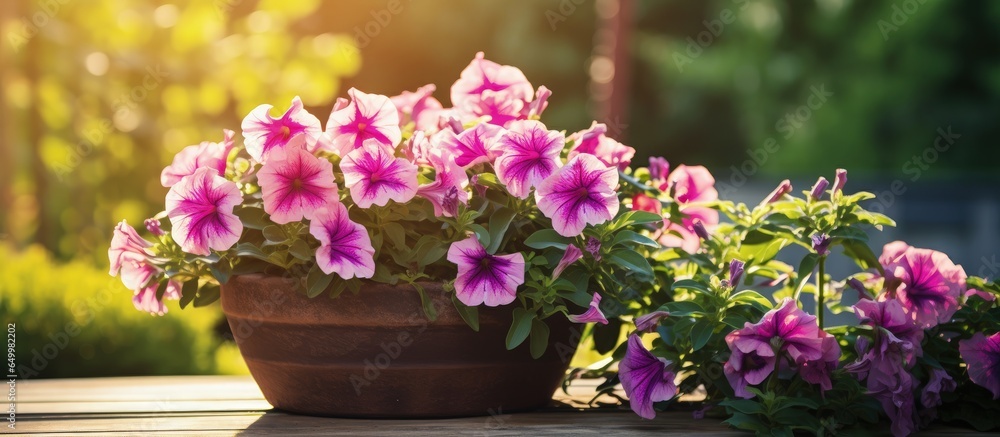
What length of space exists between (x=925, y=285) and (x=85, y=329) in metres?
3.00

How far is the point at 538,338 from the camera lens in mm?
1188

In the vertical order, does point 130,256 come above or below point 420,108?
below

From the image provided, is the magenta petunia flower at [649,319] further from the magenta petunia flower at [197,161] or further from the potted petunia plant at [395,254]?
the magenta petunia flower at [197,161]

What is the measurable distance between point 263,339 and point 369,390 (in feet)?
0.50

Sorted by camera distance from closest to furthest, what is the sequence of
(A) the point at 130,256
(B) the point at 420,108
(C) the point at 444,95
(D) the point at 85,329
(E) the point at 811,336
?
(E) the point at 811,336 → (A) the point at 130,256 → (B) the point at 420,108 → (D) the point at 85,329 → (C) the point at 444,95

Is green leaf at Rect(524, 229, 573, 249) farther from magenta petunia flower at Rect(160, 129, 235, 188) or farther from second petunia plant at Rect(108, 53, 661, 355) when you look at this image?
magenta petunia flower at Rect(160, 129, 235, 188)

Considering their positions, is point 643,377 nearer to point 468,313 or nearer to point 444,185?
point 468,313

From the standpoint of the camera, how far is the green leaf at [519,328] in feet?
3.72

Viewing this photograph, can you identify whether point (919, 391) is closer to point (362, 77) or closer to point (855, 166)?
point (855, 166)

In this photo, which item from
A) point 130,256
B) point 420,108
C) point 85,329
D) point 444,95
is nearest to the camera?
point 130,256

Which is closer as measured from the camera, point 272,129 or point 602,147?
point 272,129

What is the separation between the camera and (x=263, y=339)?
1245 mm

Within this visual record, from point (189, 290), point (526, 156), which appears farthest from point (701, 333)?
point (189, 290)

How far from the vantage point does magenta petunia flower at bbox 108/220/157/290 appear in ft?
4.07
